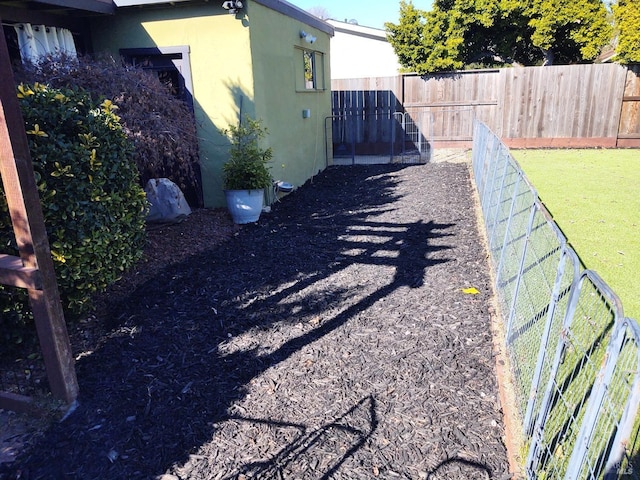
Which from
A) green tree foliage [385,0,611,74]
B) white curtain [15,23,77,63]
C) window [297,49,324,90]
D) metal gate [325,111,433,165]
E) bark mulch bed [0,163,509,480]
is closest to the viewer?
bark mulch bed [0,163,509,480]

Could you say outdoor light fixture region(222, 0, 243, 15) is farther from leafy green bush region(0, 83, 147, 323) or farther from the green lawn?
the green lawn

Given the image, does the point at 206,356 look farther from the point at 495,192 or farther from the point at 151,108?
the point at 495,192

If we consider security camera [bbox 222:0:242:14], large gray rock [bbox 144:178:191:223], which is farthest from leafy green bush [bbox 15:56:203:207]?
security camera [bbox 222:0:242:14]

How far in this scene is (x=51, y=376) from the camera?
305cm

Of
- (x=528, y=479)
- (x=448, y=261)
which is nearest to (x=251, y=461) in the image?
(x=528, y=479)

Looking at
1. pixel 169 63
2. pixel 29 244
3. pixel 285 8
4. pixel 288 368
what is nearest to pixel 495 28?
pixel 285 8

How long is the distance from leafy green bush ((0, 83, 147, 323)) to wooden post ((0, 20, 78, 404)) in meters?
0.64

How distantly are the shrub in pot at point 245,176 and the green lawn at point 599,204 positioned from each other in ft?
14.7

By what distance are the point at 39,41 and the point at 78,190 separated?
3836 mm

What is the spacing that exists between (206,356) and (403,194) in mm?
6375

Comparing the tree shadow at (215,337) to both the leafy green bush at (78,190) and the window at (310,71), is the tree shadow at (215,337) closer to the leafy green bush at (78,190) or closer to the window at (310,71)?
the leafy green bush at (78,190)

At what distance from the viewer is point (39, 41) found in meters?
6.22

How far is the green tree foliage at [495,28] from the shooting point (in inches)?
566

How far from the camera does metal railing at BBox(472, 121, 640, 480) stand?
5.02 feet
